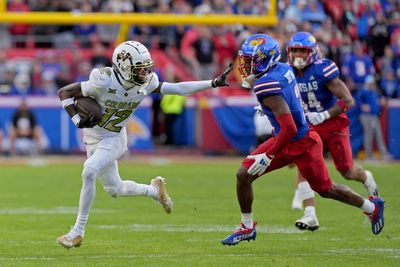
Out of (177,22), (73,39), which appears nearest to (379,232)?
(177,22)

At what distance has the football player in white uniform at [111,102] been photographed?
7223 millimetres

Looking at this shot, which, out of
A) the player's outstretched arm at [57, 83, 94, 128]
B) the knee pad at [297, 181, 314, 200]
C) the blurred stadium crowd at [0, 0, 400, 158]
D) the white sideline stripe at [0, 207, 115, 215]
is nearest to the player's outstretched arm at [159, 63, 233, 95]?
the player's outstretched arm at [57, 83, 94, 128]

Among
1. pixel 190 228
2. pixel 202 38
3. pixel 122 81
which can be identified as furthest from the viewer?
pixel 202 38

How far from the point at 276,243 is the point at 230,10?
8.85m

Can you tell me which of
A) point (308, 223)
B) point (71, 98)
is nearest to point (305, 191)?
point (308, 223)

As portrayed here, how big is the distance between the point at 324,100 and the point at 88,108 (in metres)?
2.41

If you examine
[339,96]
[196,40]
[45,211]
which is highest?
[339,96]

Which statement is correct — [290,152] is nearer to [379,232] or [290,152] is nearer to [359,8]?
[379,232]

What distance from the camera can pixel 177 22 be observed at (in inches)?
627

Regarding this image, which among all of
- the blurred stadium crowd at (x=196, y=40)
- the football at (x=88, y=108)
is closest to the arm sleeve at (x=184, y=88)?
the football at (x=88, y=108)

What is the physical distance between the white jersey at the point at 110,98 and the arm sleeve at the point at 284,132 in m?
1.10

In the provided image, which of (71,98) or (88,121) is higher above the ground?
(71,98)

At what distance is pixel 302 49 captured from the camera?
862cm

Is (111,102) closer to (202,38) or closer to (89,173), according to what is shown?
(89,173)
